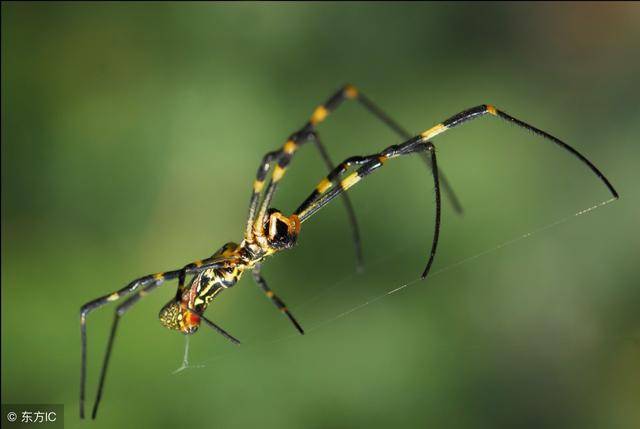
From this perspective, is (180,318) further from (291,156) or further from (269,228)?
(291,156)

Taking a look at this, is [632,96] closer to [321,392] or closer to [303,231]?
[303,231]

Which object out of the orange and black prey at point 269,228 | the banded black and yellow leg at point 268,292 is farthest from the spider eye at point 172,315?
the banded black and yellow leg at point 268,292

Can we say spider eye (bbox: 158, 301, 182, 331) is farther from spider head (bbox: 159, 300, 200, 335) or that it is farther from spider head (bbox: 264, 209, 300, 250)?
spider head (bbox: 264, 209, 300, 250)

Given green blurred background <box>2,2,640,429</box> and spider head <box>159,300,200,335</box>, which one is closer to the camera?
spider head <box>159,300,200,335</box>

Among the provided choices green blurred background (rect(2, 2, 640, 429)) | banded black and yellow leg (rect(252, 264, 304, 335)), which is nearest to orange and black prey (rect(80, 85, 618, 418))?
banded black and yellow leg (rect(252, 264, 304, 335))

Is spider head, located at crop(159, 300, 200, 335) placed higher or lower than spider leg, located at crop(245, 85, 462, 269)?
lower

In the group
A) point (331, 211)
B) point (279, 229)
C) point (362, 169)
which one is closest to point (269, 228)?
point (279, 229)

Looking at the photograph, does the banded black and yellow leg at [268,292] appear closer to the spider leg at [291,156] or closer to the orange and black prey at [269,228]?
the orange and black prey at [269,228]
